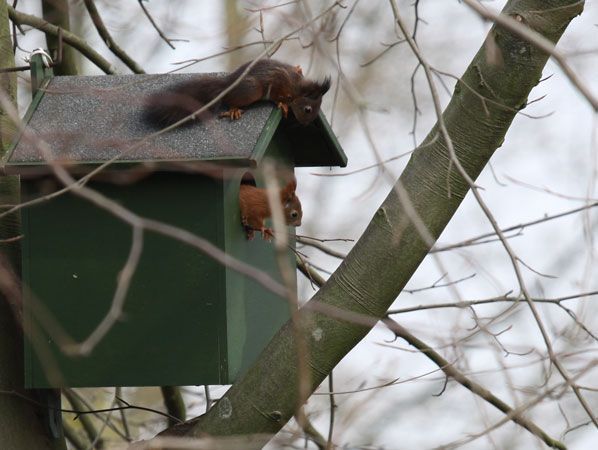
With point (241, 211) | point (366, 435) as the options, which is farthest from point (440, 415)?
point (241, 211)

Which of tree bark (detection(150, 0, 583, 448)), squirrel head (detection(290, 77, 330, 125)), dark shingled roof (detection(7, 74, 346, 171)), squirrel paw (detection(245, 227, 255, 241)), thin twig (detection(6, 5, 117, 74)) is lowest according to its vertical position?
tree bark (detection(150, 0, 583, 448))

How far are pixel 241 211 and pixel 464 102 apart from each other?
83 cm

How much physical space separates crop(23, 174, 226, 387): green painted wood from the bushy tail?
18cm

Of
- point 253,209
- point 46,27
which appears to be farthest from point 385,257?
point 46,27

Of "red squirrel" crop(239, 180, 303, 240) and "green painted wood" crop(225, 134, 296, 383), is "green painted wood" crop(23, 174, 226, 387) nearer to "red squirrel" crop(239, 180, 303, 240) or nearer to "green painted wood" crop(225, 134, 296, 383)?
"green painted wood" crop(225, 134, 296, 383)

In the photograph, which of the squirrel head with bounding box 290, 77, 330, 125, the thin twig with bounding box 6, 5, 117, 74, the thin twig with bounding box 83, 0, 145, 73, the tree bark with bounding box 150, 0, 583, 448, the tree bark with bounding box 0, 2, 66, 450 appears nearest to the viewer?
the tree bark with bounding box 150, 0, 583, 448

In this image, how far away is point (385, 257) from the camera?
2.81 m

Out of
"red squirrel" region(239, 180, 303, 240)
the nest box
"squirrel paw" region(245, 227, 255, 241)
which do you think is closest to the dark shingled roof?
the nest box

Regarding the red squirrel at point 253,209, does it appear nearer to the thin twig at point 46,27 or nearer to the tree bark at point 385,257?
the tree bark at point 385,257

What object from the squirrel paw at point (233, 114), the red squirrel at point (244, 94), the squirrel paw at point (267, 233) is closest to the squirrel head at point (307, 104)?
the red squirrel at point (244, 94)

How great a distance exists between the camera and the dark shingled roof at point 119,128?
2.96 metres

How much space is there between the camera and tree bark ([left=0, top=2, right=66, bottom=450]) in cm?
320

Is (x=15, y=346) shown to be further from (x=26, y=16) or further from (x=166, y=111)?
(x=26, y=16)

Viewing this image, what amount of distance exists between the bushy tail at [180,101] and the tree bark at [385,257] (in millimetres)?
669
